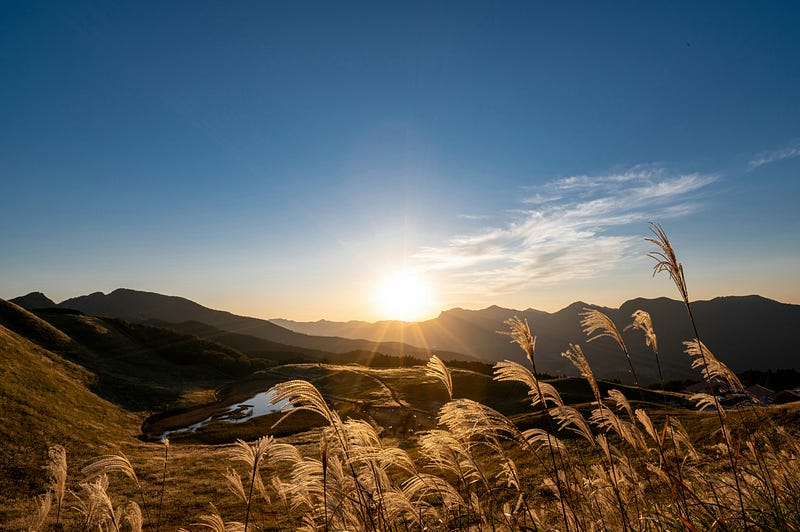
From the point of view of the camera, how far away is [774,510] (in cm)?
385

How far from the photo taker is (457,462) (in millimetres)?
3611

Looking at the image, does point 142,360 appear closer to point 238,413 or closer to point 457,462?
point 238,413

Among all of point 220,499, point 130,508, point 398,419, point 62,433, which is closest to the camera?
point 130,508

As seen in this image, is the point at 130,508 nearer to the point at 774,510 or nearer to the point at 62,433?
the point at 774,510

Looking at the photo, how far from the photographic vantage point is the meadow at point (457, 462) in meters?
3.50

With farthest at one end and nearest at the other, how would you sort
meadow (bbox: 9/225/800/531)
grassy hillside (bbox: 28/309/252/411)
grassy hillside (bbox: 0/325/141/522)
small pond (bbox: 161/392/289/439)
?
grassy hillside (bbox: 28/309/252/411) → small pond (bbox: 161/392/289/439) → grassy hillside (bbox: 0/325/141/522) → meadow (bbox: 9/225/800/531)

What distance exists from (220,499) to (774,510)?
31474 mm

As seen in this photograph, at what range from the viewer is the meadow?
3.50 m

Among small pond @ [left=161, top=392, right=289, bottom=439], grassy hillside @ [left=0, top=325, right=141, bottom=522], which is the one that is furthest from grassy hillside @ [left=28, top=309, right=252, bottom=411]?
small pond @ [left=161, top=392, right=289, bottom=439]

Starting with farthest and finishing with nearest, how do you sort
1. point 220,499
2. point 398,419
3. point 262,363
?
point 262,363 < point 398,419 < point 220,499

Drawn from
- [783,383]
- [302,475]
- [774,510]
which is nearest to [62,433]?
[302,475]

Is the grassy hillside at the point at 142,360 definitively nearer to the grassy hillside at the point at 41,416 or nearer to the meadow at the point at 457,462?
the meadow at the point at 457,462

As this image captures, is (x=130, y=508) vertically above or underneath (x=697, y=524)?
underneath

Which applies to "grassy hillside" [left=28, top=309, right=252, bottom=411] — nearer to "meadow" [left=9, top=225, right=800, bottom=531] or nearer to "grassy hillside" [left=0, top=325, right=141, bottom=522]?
"meadow" [left=9, top=225, right=800, bottom=531]
